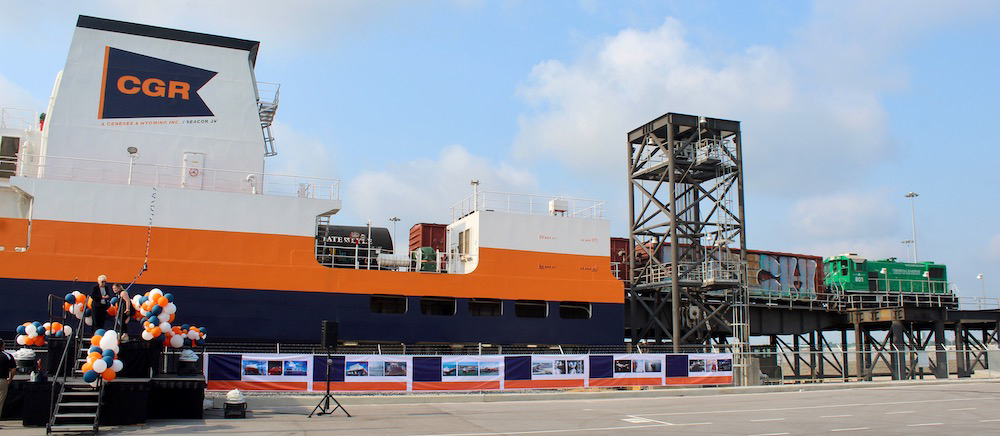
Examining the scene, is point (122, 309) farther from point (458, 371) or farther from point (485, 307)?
point (485, 307)

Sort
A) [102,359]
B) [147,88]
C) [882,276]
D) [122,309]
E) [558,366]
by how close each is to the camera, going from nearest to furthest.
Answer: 1. [102,359]
2. [122,309]
3. [558,366]
4. [147,88]
5. [882,276]

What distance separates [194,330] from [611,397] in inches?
440

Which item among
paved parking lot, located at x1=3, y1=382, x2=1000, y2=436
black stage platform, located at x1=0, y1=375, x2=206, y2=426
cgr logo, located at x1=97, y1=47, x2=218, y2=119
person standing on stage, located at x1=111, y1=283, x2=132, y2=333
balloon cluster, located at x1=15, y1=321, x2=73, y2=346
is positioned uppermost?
cgr logo, located at x1=97, y1=47, x2=218, y2=119

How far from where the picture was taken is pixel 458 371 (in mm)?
19766

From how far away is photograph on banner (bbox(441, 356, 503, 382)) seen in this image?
19.7m

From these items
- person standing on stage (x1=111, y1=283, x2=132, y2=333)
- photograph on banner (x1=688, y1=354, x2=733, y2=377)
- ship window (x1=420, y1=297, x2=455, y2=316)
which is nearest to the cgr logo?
ship window (x1=420, y1=297, x2=455, y2=316)

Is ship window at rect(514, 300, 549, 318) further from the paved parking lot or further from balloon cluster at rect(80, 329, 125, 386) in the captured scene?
balloon cluster at rect(80, 329, 125, 386)

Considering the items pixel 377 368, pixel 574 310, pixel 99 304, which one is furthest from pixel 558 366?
pixel 99 304

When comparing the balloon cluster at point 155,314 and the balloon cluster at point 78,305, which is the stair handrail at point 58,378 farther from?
the balloon cluster at point 155,314

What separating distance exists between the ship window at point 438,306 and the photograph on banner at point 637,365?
5.48 meters

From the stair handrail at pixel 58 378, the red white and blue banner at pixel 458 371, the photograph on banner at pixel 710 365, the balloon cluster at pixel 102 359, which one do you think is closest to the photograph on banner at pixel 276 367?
the red white and blue banner at pixel 458 371

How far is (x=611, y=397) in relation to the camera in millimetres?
20688

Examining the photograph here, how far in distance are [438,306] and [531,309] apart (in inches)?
126

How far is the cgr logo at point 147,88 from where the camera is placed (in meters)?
21.4
